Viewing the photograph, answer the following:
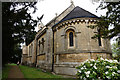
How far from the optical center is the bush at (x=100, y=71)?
358cm

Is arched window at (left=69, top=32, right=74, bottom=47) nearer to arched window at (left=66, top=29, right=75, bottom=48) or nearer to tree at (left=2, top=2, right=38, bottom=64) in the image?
arched window at (left=66, top=29, right=75, bottom=48)

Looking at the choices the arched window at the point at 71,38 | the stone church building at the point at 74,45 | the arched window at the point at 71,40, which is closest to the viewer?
the stone church building at the point at 74,45

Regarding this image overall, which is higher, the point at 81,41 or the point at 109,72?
the point at 81,41

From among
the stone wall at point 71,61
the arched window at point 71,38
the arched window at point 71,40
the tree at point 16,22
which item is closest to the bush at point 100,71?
the tree at point 16,22

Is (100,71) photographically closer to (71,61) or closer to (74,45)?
(71,61)

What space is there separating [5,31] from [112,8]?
28.1 feet

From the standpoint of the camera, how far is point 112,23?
22.9 ft

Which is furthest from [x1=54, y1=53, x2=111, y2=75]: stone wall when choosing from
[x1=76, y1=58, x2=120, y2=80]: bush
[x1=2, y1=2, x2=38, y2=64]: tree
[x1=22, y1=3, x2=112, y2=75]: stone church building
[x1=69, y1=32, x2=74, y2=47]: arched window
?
[x1=76, y1=58, x2=120, y2=80]: bush

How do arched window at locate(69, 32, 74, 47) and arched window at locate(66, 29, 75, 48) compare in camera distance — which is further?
arched window at locate(69, 32, 74, 47)

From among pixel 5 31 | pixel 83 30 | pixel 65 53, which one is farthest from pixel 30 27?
pixel 83 30

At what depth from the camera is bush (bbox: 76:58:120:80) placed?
358cm

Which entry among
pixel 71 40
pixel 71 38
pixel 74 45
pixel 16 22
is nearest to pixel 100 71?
pixel 16 22

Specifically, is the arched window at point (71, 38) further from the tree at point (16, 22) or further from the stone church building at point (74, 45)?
the tree at point (16, 22)

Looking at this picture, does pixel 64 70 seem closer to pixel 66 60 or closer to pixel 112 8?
pixel 66 60
